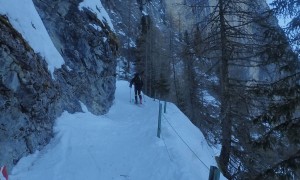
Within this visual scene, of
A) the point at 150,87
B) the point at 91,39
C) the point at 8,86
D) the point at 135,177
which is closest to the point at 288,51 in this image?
the point at 135,177

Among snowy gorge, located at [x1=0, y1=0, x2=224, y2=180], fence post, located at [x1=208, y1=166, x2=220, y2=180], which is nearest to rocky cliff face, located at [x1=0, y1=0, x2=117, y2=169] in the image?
snowy gorge, located at [x1=0, y1=0, x2=224, y2=180]

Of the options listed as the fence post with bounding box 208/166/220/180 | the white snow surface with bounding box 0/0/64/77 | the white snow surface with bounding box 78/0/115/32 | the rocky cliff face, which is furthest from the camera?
the white snow surface with bounding box 78/0/115/32

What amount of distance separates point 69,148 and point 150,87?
32.7 metres

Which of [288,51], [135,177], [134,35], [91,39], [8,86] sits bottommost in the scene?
[135,177]

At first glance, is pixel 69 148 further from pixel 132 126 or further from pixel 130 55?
pixel 130 55

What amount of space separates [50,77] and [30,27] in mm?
1729

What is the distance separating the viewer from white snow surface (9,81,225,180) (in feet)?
27.8

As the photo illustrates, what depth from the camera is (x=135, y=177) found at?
8680 millimetres

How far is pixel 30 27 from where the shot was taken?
448 inches

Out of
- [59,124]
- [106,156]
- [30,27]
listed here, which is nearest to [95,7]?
[30,27]

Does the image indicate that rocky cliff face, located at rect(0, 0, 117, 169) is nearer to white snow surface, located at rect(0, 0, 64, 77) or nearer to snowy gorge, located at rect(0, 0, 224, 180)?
snowy gorge, located at rect(0, 0, 224, 180)

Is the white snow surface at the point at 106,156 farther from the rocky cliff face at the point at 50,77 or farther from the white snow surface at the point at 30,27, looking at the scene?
the white snow surface at the point at 30,27

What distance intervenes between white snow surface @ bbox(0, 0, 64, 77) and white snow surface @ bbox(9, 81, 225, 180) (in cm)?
221

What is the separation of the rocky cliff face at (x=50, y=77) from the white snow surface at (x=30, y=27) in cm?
41
